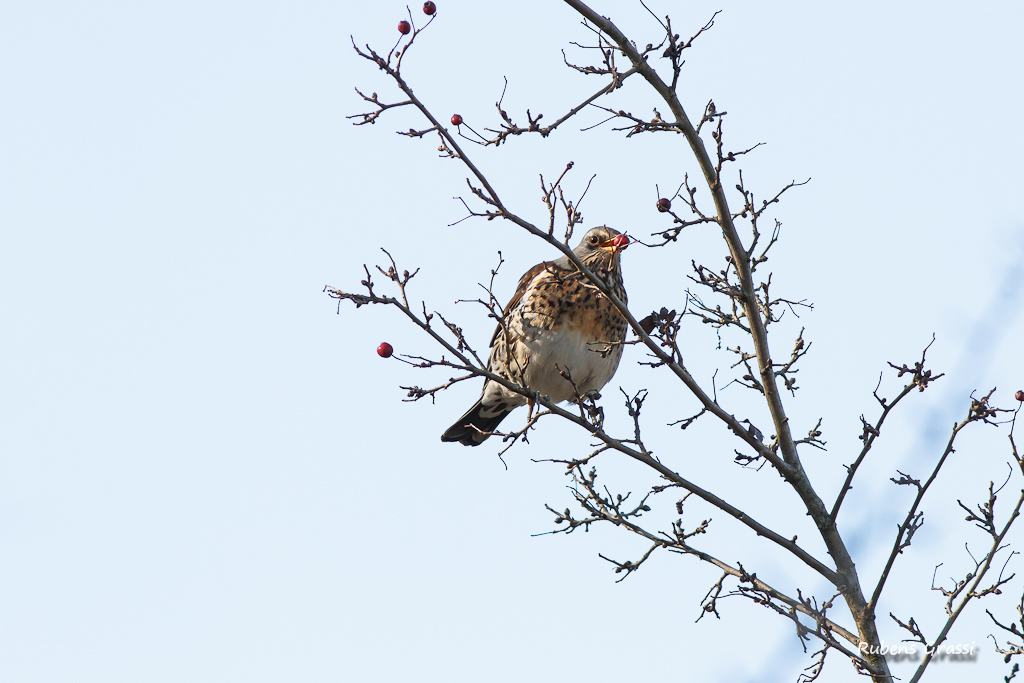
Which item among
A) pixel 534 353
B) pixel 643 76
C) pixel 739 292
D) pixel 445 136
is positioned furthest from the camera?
pixel 534 353

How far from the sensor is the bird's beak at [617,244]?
22.2 ft

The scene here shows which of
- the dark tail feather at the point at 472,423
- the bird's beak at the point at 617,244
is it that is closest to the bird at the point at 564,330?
the bird's beak at the point at 617,244

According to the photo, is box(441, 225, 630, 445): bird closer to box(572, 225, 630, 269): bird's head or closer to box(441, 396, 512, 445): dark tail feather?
box(572, 225, 630, 269): bird's head

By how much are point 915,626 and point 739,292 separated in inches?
62.3

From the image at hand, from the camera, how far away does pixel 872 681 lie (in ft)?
14.0

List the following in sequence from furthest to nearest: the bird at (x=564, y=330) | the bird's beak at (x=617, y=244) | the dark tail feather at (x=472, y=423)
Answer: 1. the dark tail feather at (x=472, y=423)
2. the bird's beak at (x=617, y=244)
3. the bird at (x=564, y=330)

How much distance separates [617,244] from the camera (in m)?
6.76

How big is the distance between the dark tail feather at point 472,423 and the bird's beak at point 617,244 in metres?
1.41

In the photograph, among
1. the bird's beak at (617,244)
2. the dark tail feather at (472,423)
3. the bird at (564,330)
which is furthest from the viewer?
the dark tail feather at (472,423)

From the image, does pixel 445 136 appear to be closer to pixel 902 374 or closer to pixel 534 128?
pixel 534 128

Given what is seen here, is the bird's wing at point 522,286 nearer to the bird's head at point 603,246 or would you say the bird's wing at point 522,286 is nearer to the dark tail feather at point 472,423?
the bird's head at point 603,246

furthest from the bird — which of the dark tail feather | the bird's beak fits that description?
the dark tail feather

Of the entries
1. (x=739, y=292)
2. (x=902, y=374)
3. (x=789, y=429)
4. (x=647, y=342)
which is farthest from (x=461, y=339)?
(x=902, y=374)

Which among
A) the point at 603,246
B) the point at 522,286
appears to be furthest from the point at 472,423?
the point at 603,246
